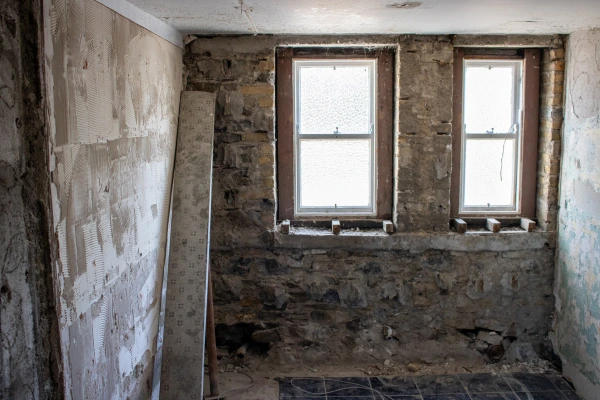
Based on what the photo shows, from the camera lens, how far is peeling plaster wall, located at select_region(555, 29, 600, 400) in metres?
3.89

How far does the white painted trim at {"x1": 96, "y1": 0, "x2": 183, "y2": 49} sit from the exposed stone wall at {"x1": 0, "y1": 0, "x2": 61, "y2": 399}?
71 cm

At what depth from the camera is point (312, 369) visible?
447 centimetres

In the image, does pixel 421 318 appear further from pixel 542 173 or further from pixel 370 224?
pixel 542 173

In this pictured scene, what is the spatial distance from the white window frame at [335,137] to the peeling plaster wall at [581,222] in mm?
1429

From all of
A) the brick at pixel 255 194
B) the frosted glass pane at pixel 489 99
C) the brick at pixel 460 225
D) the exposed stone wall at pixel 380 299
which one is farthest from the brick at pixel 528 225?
the brick at pixel 255 194

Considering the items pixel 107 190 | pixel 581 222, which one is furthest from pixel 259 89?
pixel 581 222

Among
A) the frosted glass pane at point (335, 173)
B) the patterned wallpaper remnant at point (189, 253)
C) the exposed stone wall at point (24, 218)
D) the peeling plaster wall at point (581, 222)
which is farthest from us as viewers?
→ the frosted glass pane at point (335, 173)

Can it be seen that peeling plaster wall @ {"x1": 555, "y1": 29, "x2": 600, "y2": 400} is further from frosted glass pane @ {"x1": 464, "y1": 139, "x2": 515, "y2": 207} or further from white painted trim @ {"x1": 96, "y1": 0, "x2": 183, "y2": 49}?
white painted trim @ {"x1": 96, "y1": 0, "x2": 183, "y2": 49}

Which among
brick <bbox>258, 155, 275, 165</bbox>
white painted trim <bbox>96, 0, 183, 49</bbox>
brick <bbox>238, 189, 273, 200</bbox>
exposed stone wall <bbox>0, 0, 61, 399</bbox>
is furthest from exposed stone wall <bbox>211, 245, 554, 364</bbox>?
exposed stone wall <bbox>0, 0, 61, 399</bbox>

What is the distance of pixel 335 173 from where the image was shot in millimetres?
4496

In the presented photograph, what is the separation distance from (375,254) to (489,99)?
4.94ft

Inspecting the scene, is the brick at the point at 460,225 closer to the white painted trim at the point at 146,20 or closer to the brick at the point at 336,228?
the brick at the point at 336,228

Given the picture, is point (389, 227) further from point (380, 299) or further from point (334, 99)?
point (334, 99)

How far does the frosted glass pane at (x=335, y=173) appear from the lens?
4473 mm
